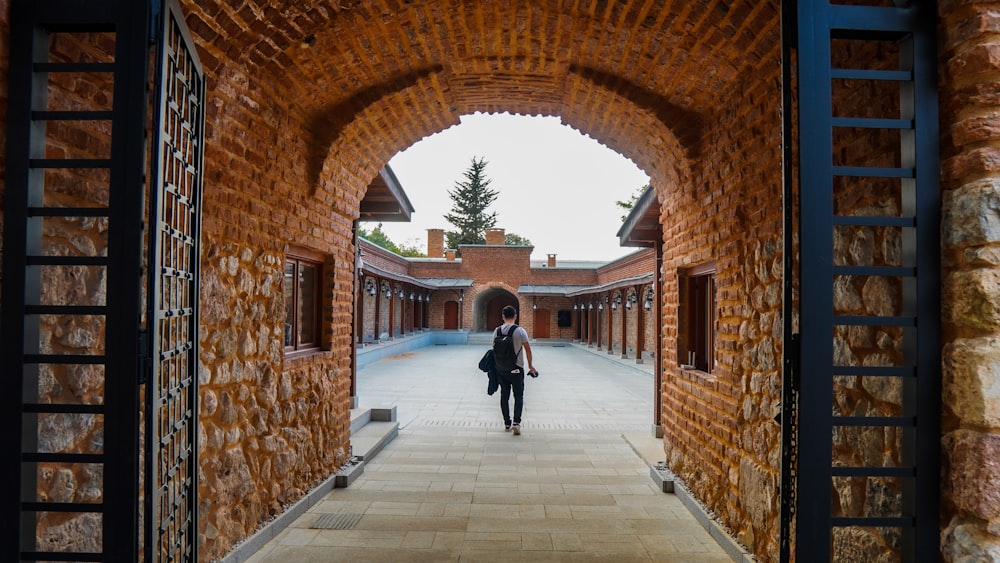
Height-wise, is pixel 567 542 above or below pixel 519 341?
below

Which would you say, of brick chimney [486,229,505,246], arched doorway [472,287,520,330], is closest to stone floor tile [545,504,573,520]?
arched doorway [472,287,520,330]

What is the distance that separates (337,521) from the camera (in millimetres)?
4352

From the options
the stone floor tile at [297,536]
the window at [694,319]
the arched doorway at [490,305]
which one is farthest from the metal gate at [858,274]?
the arched doorway at [490,305]

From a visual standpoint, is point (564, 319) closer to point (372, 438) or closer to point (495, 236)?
point (495, 236)

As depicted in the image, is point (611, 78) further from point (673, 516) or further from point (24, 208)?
point (24, 208)

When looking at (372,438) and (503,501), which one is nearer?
(503,501)

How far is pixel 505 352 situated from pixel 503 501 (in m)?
2.67

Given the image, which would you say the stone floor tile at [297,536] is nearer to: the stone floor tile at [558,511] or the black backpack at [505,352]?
the stone floor tile at [558,511]

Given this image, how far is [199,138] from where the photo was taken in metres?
2.47

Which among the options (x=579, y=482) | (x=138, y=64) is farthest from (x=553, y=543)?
(x=138, y=64)

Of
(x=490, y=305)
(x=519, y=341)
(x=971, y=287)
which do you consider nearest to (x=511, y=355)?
(x=519, y=341)

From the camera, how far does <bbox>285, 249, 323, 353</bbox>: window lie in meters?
4.81

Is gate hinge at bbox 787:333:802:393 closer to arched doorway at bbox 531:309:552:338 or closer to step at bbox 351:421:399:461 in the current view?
step at bbox 351:421:399:461

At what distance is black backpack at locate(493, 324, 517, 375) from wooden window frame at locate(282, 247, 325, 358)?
2616 millimetres
